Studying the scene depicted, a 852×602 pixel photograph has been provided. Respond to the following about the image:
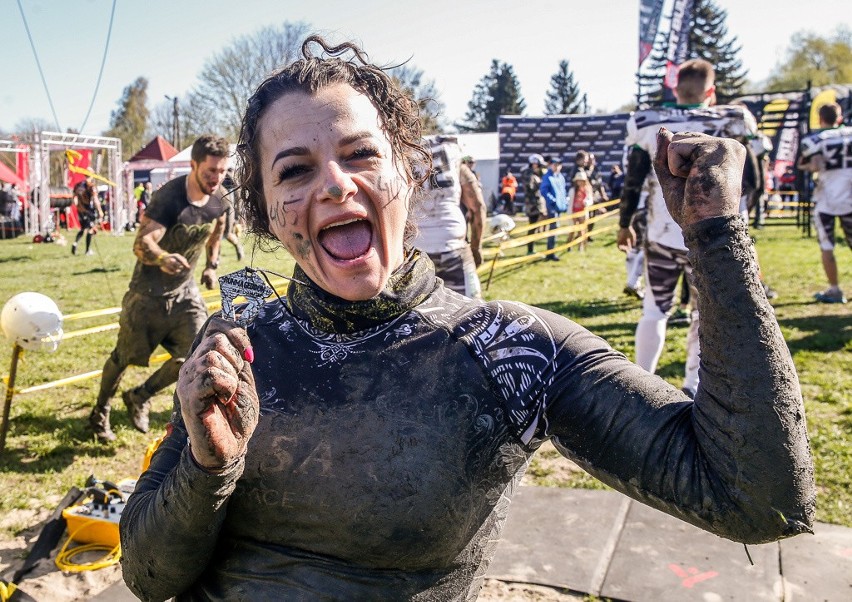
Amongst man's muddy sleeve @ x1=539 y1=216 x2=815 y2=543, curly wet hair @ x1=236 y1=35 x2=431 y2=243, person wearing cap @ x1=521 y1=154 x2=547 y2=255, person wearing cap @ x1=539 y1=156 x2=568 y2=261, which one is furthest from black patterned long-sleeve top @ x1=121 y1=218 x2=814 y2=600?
person wearing cap @ x1=521 y1=154 x2=547 y2=255

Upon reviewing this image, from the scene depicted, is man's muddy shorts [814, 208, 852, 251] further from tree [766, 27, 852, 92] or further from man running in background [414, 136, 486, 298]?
tree [766, 27, 852, 92]

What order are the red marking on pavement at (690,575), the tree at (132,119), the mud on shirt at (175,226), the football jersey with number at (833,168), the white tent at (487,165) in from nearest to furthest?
the red marking on pavement at (690,575) < the mud on shirt at (175,226) < the football jersey with number at (833,168) < the white tent at (487,165) < the tree at (132,119)

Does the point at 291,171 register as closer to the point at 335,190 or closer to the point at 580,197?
the point at 335,190

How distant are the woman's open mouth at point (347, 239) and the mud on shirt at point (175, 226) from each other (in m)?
3.77

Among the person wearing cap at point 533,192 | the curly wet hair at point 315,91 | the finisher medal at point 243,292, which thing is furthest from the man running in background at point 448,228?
the person wearing cap at point 533,192

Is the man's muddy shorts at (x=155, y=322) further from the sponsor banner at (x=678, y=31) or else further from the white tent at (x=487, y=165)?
the white tent at (x=487, y=165)

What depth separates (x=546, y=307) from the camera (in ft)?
30.5

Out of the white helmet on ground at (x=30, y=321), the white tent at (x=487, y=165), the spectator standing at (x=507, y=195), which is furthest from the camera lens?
the white tent at (x=487, y=165)

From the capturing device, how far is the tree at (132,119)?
45625mm

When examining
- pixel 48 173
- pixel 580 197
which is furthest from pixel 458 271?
pixel 48 173

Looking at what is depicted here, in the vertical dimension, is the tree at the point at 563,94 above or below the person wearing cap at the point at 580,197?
above

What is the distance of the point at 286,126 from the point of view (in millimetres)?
1485

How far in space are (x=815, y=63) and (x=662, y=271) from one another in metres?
56.6

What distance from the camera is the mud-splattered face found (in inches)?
57.2
